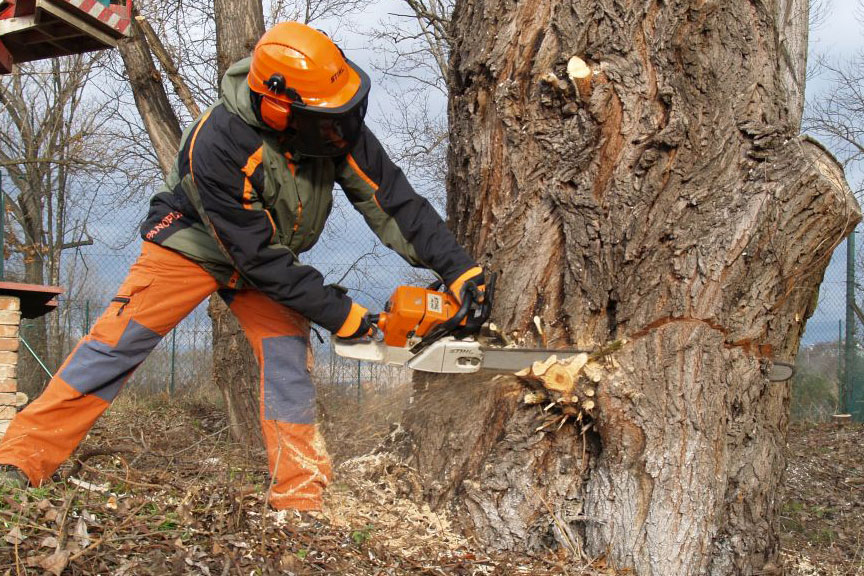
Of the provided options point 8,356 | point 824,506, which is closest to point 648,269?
point 824,506

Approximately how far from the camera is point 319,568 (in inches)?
98.7

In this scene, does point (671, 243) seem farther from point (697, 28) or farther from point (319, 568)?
point (319, 568)

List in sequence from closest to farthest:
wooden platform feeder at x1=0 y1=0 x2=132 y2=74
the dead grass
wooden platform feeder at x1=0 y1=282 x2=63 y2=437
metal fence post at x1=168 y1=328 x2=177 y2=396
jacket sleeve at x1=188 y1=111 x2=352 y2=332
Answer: jacket sleeve at x1=188 y1=111 x2=352 y2=332 < the dead grass < wooden platform feeder at x1=0 y1=0 x2=132 y2=74 < wooden platform feeder at x1=0 y1=282 x2=63 y2=437 < metal fence post at x1=168 y1=328 x2=177 y2=396

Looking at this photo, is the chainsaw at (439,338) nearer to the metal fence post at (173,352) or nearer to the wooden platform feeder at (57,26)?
the wooden platform feeder at (57,26)

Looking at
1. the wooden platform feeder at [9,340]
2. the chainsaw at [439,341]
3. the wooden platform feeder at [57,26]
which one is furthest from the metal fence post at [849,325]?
the wooden platform feeder at [9,340]

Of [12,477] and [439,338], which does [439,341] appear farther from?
[12,477]

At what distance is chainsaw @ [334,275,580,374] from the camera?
2893 millimetres

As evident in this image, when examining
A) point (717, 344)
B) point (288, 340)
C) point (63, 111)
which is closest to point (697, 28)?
point (717, 344)

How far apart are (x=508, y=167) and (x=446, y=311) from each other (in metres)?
0.71

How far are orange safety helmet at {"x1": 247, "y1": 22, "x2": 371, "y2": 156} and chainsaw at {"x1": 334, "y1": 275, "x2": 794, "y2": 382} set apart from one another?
0.74 meters

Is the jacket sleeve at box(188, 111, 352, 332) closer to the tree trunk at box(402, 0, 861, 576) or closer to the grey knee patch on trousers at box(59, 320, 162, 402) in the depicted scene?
the grey knee patch on trousers at box(59, 320, 162, 402)

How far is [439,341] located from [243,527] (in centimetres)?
105

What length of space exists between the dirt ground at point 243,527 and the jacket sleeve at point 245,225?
31.9 inches

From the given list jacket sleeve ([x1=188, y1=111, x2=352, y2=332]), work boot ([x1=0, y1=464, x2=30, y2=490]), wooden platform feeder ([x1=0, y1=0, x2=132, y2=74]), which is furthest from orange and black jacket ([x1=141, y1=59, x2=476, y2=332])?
wooden platform feeder ([x1=0, y1=0, x2=132, y2=74])
